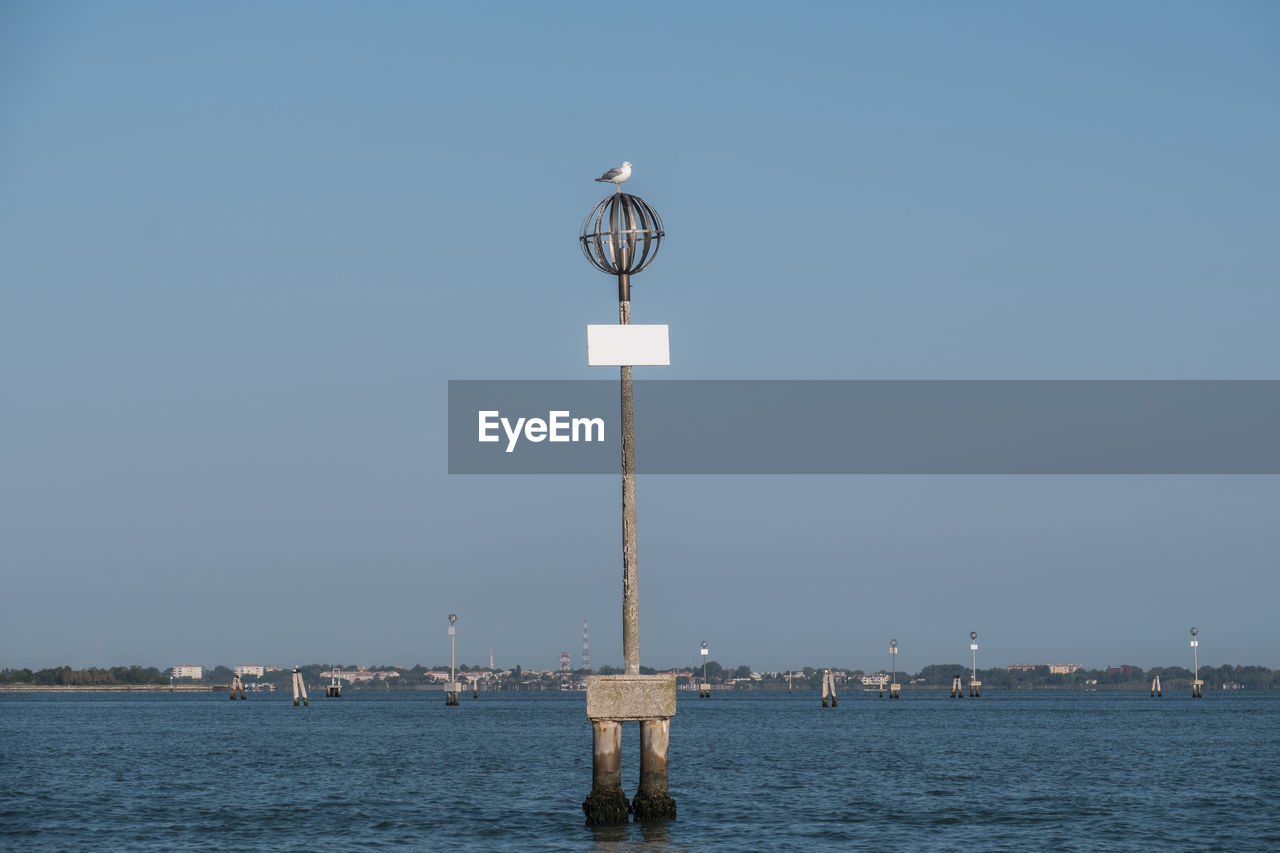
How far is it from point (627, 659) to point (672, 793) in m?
15.7

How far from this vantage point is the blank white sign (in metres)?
33.6

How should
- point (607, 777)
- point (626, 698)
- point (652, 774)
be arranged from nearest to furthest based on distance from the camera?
1. point (626, 698)
2. point (607, 777)
3. point (652, 774)

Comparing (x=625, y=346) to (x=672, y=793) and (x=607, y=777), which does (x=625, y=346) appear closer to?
(x=607, y=777)

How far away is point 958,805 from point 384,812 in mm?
17030

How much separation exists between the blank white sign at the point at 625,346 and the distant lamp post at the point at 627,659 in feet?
0.08

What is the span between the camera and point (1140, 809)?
141 ft

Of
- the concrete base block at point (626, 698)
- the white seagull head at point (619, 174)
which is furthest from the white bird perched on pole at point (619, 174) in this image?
the concrete base block at point (626, 698)

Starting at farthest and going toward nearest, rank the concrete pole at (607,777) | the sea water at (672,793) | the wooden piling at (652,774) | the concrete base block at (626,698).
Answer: the sea water at (672,793)
the wooden piling at (652,774)
the concrete pole at (607,777)
the concrete base block at (626,698)

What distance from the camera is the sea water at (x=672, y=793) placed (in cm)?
3534

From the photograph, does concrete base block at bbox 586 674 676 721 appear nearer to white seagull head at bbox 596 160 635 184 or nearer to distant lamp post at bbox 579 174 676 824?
distant lamp post at bbox 579 174 676 824

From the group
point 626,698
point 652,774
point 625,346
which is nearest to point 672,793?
point 652,774

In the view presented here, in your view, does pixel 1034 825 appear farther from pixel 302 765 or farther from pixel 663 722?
pixel 302 765

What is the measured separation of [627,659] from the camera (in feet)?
109

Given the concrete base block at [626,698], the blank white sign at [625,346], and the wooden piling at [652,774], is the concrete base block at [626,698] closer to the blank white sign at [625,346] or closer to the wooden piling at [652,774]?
the wooden piling at [652,774]
